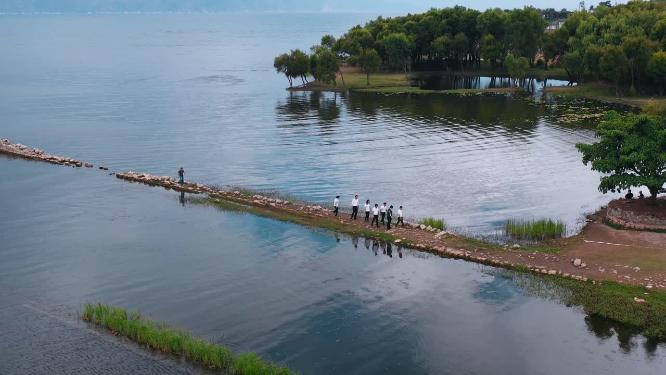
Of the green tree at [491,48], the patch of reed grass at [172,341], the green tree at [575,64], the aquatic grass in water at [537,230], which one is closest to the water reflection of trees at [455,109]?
the green tree at [575,64]

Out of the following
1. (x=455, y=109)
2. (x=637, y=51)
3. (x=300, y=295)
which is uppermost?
(x=637, y=51)

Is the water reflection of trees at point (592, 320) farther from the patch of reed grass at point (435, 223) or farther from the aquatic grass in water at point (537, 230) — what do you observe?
the patch of reed grass at point (435, 223)

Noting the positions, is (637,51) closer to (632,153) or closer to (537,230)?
(632,153)

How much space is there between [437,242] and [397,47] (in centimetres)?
9449

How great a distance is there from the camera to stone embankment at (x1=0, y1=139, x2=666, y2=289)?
41.6 m

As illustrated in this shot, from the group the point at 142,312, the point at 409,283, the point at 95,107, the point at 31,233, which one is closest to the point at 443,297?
the point at 409,283

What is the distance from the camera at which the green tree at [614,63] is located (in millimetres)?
104812

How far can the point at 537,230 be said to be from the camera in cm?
4906

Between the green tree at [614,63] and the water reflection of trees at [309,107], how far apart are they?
131ft

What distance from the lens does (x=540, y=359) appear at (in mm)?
33562

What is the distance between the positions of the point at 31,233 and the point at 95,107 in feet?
198

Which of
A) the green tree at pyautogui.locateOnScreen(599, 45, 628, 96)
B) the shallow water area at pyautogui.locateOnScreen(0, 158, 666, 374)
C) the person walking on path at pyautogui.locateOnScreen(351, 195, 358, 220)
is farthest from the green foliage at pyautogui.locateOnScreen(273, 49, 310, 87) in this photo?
the person walking on path at pyautogui.locateOnScreen(351, 195, 358, 220)

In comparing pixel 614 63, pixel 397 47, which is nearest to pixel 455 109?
pixel 614 63

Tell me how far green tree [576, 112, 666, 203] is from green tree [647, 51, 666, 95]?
52868mm
